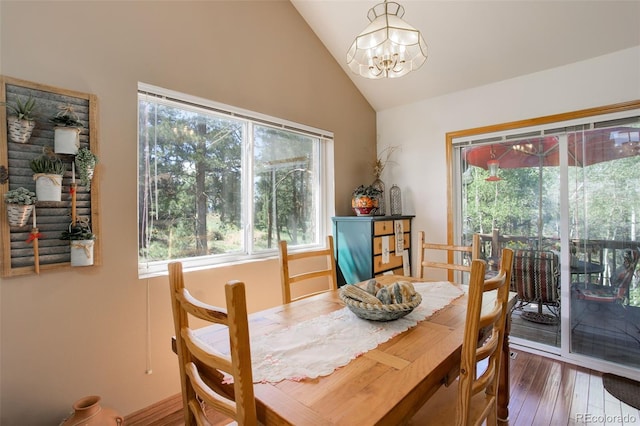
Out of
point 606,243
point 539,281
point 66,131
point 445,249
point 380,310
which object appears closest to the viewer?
point 380,310

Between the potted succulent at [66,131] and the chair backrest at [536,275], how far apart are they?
311cm

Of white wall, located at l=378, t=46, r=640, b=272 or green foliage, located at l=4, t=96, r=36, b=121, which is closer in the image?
green foliage, located at l=4, t=96, r=36, b=121

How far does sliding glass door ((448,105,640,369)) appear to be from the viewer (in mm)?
2262

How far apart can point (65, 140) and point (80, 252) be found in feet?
1.82

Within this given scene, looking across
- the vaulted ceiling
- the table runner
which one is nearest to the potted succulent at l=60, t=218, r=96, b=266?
the table runner

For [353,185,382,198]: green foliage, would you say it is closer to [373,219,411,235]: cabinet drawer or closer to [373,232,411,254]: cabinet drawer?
[373,219,411,235]: cabinet drawer

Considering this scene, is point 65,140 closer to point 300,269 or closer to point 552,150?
point 300,269

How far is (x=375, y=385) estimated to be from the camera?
2.78 feet

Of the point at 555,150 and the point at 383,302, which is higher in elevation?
the point at 555,150

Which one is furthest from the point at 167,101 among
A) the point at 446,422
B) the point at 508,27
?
the point at 508,27

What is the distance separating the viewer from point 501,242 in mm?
2828

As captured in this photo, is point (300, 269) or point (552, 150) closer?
point (552, 150)

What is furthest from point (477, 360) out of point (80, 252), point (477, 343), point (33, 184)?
point (33, 184)
